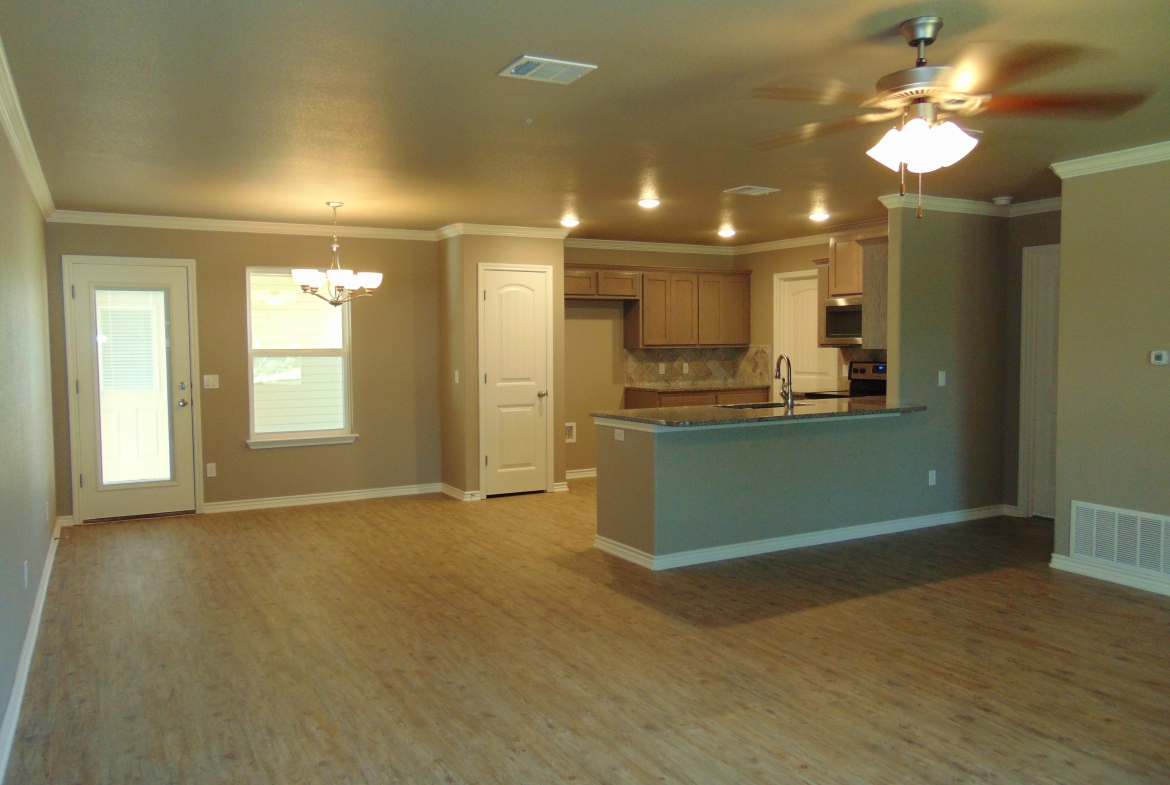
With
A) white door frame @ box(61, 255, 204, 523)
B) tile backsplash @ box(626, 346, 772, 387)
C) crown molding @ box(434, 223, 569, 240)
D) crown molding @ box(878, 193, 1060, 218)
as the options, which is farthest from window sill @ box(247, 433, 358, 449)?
crown molding @ box(878, 193, 1060, 218)

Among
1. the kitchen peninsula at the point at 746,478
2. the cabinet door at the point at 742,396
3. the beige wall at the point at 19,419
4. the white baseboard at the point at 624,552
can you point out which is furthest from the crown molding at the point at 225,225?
the white baseboard at the point at 624,552

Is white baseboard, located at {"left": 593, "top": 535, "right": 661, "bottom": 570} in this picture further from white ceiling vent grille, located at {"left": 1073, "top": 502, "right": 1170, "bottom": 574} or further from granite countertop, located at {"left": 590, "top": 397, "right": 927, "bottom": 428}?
white ceiling vent grille, located at {"left": 1073, "top": 502, "right": 1170, "bottom": 574}

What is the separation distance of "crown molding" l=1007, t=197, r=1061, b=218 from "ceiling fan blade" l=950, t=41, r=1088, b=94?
3.25 m

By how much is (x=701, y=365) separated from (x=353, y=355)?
12.4ft

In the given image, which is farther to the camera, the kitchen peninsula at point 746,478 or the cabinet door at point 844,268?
the cabinet door at point 844,268

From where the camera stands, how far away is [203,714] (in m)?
3.15

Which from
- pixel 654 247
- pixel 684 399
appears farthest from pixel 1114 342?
pixel 654 247

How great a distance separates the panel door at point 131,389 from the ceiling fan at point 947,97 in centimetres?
523

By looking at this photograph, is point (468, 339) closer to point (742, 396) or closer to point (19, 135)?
point (742, 396)

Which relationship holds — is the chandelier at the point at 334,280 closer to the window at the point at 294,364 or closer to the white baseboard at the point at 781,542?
the window at the point at 294,364

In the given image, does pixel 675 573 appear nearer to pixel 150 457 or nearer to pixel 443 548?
pixel 443 548

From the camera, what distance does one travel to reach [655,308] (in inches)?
338

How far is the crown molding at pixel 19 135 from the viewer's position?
3.09 meters

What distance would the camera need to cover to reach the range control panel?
7.10 meters
